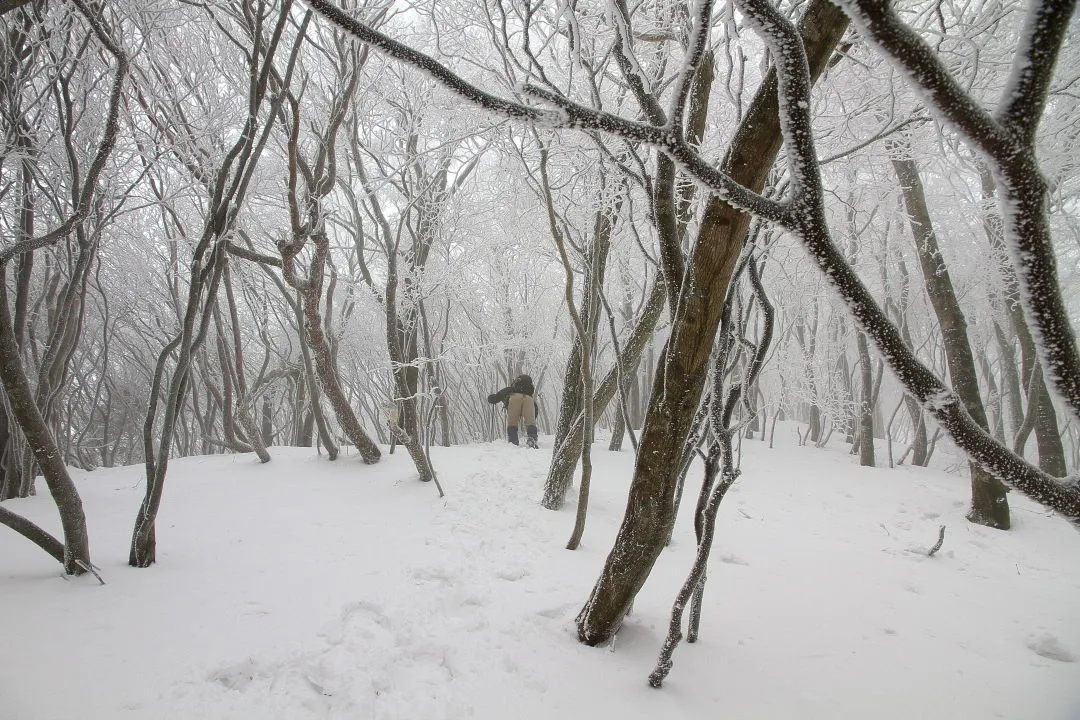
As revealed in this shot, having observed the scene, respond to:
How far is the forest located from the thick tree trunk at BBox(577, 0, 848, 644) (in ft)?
0.03

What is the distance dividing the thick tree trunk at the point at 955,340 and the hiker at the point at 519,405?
5.93m

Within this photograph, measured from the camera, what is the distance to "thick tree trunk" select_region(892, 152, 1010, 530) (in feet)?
15.0

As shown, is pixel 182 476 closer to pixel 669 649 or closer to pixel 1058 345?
pixel 669 649

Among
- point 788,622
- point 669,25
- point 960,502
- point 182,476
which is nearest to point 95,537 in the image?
point 182,476

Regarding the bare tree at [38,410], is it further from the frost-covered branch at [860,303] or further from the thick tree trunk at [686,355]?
the frost-covered branch at [860,303]

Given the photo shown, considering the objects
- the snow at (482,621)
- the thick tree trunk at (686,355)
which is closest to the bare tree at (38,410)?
the snow at (482,621)

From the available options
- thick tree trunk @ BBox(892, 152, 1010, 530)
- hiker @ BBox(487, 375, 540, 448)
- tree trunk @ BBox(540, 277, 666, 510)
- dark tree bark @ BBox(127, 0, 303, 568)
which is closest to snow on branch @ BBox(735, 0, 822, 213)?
dark tree bark @ BBox(127, 0, 303, 568)

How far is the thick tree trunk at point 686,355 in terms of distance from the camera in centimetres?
150

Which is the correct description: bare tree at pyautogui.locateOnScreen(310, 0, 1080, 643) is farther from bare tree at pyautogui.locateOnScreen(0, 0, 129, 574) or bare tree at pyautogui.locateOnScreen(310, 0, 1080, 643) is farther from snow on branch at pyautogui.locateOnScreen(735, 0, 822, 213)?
bare tree at pyautogui.locateOnScreen(0, 0, 129, 574)

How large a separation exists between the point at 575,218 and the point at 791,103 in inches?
166

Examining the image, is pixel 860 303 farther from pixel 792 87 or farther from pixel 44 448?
pixel 44 448

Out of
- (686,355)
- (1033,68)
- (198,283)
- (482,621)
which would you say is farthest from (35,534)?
(1033,68)

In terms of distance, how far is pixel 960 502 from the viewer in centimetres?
527

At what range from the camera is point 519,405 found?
28.9 ft
